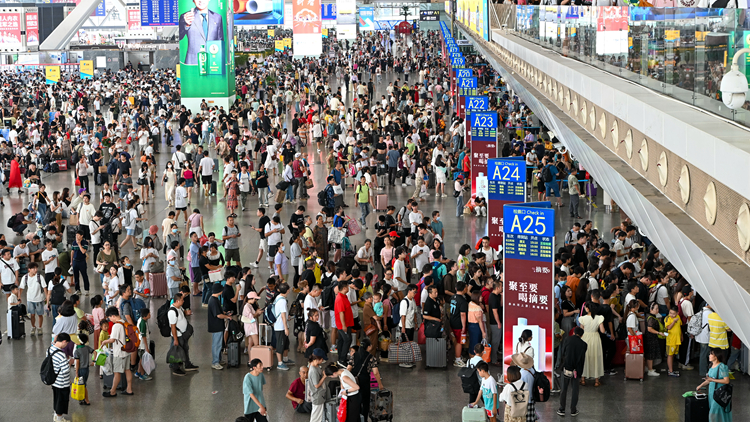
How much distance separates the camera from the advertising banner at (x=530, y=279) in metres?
10.5

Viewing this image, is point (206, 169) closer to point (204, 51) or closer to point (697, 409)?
point (697, 409)

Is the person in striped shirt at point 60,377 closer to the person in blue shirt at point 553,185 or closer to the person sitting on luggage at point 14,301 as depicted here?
the person sitting on luggage at point 14,301

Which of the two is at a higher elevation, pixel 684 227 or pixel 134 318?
pixel 684 227

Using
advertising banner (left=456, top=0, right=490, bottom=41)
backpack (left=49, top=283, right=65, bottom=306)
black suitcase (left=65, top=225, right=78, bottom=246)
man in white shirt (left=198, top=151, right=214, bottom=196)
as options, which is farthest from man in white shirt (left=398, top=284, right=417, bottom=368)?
advertising banner (left=456, top=0, right=490, bottom=41)

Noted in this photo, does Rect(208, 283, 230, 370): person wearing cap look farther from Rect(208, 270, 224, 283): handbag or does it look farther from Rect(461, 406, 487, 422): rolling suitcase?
Rect(461, 406, 487, 422): rolling suitcase

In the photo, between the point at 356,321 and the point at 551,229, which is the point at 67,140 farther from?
the point at 551,229

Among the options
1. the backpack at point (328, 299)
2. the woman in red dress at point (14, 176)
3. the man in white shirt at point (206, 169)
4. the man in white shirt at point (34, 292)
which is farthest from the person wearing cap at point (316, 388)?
the woman in red dress at point (14, 176)

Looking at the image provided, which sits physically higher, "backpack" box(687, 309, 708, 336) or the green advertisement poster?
the green advertisement poster

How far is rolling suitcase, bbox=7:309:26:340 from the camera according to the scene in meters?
12.9

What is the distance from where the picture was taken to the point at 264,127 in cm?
3092

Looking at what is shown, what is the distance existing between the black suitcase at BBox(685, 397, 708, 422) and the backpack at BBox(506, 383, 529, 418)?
1.84 meters

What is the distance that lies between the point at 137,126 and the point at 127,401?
2259cm

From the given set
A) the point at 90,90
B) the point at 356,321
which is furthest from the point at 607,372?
the point at 90,90

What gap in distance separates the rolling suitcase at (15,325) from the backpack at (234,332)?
333 centimetres
